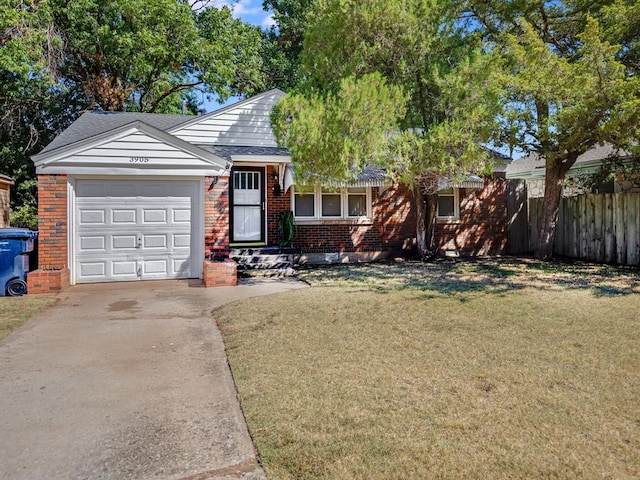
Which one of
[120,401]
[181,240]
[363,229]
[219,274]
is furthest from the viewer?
[363,229]

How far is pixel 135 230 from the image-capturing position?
9922mm

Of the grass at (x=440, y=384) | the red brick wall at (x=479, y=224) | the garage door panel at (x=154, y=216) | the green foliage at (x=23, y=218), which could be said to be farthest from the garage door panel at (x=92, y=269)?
the red brick wall at (x=479, y=224)

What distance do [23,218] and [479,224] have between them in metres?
A: 17.4

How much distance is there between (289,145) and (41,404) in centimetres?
672

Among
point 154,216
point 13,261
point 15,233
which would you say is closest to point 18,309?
point 13,261

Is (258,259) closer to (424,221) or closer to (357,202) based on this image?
(357,202)

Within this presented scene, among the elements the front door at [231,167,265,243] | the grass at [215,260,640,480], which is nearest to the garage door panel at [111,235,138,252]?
the front door at [231,167,265,243]

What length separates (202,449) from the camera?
9.68ft

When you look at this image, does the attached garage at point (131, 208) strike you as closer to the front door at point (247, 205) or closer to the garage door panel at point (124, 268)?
the garage door panel at point (124, 268)

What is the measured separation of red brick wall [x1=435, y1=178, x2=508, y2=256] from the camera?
1475 centimetres

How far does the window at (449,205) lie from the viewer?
1479 centimetres

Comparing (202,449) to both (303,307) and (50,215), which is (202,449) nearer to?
(303,307)

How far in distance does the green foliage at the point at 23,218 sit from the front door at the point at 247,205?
32.3ft

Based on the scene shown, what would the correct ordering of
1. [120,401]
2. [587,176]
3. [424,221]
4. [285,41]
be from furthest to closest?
[285,41] → [587,176] → [424,221] → [120,401]
